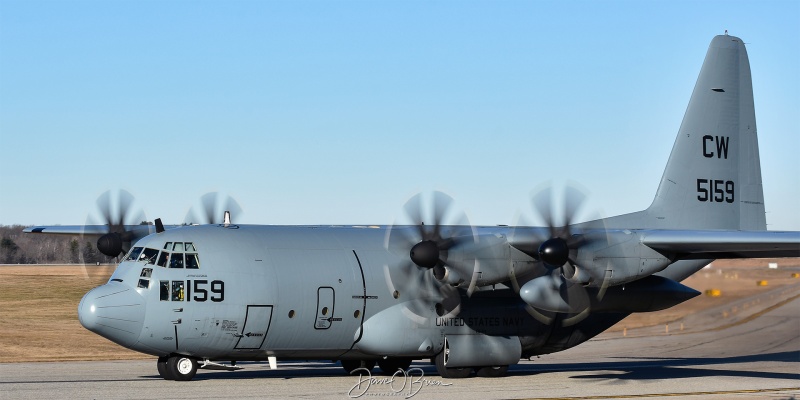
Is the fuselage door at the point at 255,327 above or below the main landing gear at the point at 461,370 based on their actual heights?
above


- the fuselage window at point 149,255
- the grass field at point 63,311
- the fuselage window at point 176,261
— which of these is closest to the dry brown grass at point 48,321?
the grass field at point 63,311

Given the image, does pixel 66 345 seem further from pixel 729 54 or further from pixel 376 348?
pixel 729 54

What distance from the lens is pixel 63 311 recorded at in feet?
158

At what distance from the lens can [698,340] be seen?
4006 centimetres

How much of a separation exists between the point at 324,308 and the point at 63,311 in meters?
28.6

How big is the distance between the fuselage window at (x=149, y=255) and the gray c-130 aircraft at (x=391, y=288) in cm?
3

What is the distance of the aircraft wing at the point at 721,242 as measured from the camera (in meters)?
22.1

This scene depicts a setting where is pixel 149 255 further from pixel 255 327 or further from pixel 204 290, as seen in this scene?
pixel 255 327

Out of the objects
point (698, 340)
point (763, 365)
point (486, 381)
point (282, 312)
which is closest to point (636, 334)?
point (698, 340)

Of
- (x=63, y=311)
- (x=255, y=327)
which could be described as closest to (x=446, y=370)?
(x=255, y=327)

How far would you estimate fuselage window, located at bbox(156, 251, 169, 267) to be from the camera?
22359 millimetres

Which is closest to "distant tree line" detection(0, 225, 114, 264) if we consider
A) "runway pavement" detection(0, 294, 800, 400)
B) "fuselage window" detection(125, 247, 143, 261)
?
"runway pavement" detection(0, 294, 800, 400)

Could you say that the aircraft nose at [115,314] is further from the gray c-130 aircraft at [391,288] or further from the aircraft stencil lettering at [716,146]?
the aircraft stencil lettering at [716,146]

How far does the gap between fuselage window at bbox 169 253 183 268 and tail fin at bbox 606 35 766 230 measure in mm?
11542
